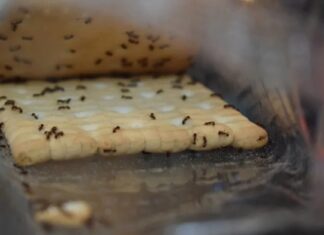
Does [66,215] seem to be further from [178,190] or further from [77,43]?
[77,43]

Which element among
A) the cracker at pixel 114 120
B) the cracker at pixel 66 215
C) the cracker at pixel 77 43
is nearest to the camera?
the cracker at pixel 66 215

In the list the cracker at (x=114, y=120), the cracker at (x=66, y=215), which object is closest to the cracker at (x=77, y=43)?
the cracker at (x=114, y=120)

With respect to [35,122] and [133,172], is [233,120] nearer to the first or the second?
[133,172]

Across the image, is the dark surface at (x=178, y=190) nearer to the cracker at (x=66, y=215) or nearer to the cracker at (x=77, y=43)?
the cracker at (x=66, y=215)

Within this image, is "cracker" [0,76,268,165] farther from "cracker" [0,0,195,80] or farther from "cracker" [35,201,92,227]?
"cracker" [35,201,92,227]

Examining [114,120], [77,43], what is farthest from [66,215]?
[77,43]
